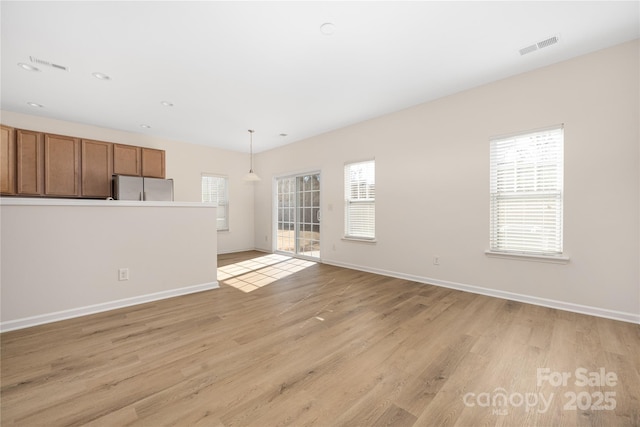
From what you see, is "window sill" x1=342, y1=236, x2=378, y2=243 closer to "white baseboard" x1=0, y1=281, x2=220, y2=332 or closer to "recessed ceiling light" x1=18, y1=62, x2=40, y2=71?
"white baseboard" x1=0, y1=281, x2=220, y2=332

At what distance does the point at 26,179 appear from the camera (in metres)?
4.18

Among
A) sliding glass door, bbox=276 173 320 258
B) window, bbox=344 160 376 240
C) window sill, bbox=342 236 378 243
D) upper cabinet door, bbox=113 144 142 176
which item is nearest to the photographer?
window sill, bbox=342 236 378 243

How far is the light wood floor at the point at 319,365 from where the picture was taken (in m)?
1.46

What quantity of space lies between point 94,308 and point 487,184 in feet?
16.5

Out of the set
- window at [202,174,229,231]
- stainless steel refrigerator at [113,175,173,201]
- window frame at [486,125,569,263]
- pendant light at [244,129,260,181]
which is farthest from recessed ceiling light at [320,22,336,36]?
window at [202,174,229,231]

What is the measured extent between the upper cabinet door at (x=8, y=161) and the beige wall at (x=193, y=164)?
0.53 m

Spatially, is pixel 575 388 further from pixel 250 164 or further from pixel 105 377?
pixel 250 164

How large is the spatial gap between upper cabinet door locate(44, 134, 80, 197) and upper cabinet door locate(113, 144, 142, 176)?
0.54m

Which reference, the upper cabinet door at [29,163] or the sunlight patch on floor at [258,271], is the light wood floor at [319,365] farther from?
the upper cabinet door at [29,163]

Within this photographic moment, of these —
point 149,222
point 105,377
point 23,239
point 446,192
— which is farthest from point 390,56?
point 23,239

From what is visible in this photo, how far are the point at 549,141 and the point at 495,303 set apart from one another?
204cm

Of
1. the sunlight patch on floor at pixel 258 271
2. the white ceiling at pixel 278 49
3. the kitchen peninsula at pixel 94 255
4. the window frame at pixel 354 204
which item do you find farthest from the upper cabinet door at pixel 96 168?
the window frame at pixel 354 204

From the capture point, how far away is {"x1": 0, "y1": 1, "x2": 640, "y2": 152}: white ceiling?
7.29 ft

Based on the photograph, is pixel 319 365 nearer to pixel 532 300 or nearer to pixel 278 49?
pixel 532 300
